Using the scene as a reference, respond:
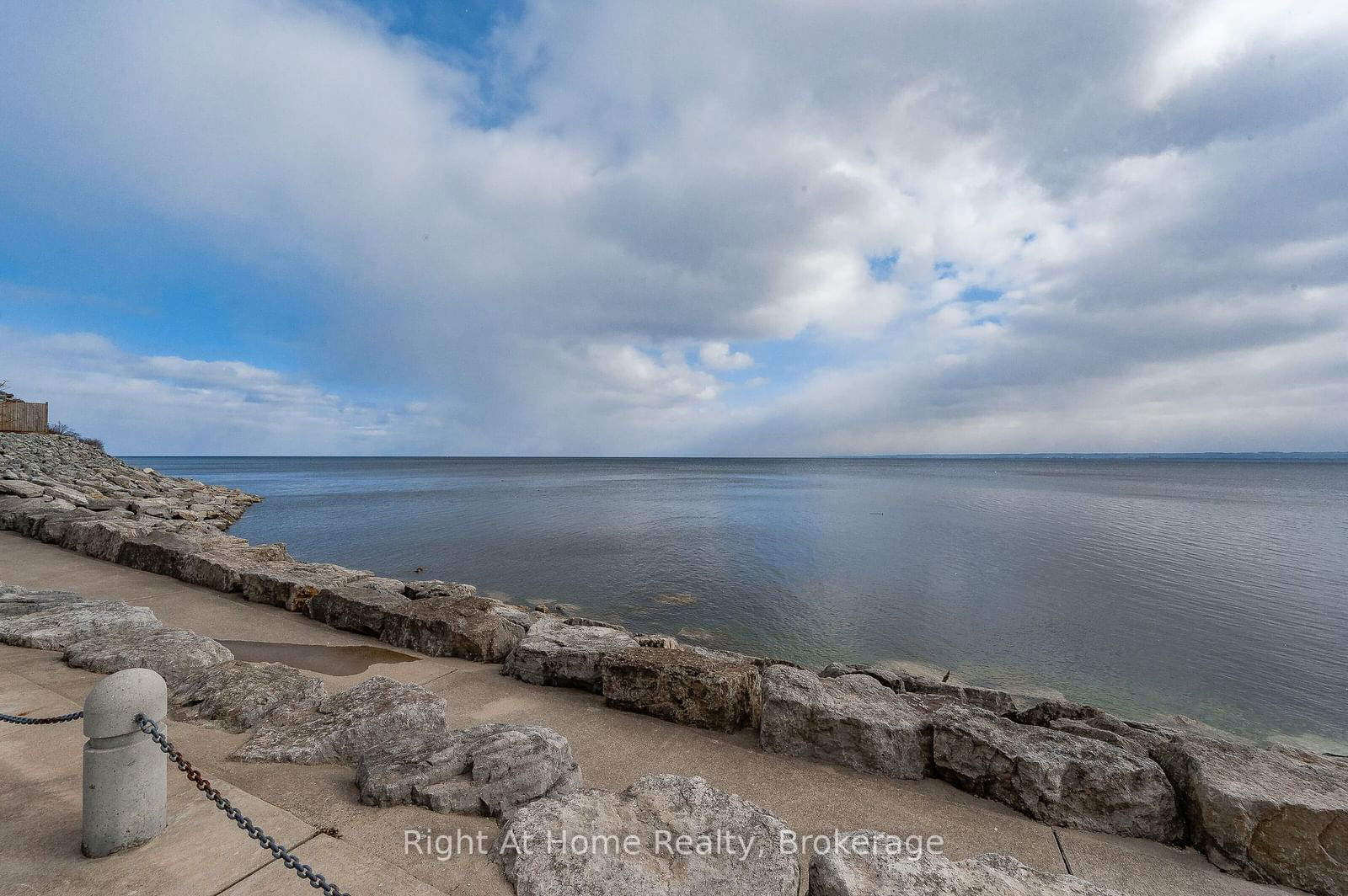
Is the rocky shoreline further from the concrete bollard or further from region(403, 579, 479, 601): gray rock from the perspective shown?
region(403, 579, 479, 601): gray rock

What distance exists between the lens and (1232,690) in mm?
9406

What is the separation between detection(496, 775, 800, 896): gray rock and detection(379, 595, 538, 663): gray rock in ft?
9.44

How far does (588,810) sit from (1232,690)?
1220 cm

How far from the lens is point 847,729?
390 cm

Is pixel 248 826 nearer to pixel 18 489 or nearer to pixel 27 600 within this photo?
pixel 27 600

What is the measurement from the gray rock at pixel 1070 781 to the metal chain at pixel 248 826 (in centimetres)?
362

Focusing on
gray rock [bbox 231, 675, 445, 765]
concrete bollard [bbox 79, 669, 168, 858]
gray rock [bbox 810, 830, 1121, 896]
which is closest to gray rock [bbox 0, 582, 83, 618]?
gray rock [bbox 231, 675, 445, 765]

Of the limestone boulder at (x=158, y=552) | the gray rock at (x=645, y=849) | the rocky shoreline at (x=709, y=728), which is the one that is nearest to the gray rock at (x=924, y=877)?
the rocky shoreline at (x=709, y=728)

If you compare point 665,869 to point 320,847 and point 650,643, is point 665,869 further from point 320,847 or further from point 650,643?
point 650,643

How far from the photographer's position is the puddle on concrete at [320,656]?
17.7 feet

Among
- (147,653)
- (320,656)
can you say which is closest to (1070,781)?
(320,656)

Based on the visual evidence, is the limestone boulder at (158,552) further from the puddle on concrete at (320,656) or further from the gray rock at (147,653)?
the gray rock at (147,653)

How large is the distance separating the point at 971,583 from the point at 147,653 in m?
17.1

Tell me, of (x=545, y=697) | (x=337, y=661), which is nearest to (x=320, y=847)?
(x=545, y=697)
